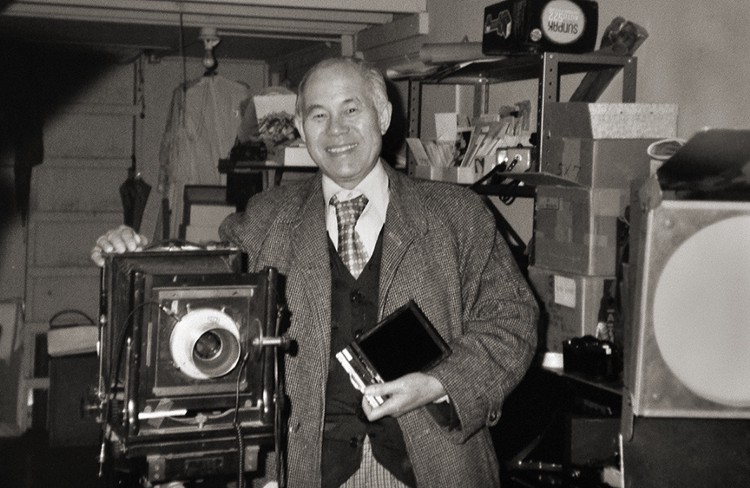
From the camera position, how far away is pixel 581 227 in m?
2.38

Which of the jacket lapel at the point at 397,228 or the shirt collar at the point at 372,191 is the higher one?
the shirt collar at the point at 372,191

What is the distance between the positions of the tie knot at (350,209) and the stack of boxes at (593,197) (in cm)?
63

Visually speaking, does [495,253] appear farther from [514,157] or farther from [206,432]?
[514,157]

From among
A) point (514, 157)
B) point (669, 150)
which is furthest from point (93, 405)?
point (514, 157)

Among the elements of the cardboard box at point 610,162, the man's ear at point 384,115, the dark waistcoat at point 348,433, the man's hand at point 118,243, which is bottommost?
the dark waistcoat at point 348,433

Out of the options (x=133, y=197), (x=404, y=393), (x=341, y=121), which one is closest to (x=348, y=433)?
(x=404, y=393)

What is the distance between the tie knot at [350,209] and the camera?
6.50ft

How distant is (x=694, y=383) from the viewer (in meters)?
1.33

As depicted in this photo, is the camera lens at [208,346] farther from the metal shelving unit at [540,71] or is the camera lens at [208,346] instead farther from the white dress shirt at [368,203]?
the metal shelving unit at [540,71]

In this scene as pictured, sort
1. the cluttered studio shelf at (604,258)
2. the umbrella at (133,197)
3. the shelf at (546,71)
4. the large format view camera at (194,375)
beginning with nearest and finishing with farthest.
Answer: the cluttered studio shelf at (604,258) → the large format view camera at (194,375) → the shelf at (546,71) → the umbrella at (133,197)

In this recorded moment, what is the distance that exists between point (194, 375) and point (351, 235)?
1.89 ft

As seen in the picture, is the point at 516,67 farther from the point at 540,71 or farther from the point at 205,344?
the point at 205,344

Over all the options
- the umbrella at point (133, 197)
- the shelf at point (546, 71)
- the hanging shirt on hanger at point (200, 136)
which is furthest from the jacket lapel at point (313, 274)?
the umbrella at point (133, 197)

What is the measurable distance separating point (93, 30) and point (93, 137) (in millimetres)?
1469
